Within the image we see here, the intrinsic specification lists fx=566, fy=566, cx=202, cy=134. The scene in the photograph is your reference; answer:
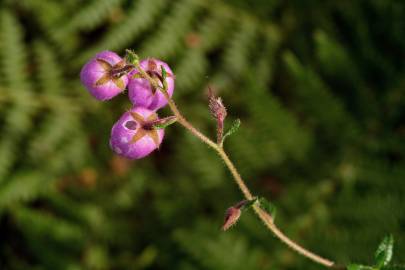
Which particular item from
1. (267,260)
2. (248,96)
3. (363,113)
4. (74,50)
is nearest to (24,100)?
(74,50)

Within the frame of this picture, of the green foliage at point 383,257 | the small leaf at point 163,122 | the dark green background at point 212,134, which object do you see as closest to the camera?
the small leaf at point 163,122

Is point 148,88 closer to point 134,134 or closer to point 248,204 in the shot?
point 134,134

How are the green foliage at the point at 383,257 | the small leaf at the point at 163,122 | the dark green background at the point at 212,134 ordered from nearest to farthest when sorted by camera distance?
the small leaf at the point at 163,122
the green foliage at the point at 383,257
the dark green background at the point at 212,134

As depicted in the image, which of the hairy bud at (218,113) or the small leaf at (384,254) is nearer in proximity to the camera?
the hairy bud at (218,113)

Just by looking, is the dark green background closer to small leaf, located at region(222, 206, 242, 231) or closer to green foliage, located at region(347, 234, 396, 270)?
green foliage, located at region(347, 234, 396, 270)

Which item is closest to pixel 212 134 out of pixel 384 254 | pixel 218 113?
pixel 384 254

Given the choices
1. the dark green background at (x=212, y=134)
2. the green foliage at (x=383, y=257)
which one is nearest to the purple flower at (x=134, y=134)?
the green foliage at (x=383, y=257)

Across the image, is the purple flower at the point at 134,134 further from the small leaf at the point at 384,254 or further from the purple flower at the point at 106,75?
the small leaf at the point at 384,254

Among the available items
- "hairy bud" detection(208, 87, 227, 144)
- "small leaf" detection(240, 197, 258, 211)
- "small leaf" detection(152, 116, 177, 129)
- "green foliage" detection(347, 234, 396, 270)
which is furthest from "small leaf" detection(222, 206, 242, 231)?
"green foliage" detection(347, 234, 396, 270)
